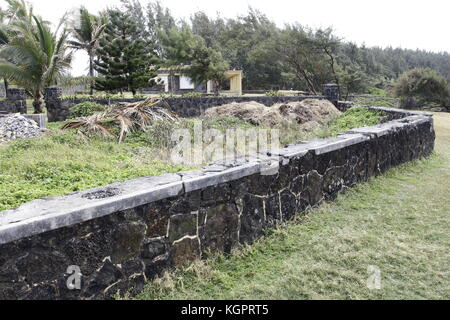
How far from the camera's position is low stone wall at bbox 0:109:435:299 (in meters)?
2.38

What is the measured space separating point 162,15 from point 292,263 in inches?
1947

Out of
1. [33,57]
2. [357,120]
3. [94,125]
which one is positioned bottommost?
[357,120]

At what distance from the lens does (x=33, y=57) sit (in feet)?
42.7

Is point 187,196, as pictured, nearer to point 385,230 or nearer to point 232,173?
point 232,173

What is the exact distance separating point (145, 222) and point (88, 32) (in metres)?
19.8

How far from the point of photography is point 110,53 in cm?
1991

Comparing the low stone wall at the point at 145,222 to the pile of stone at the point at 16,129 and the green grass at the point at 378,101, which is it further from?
the green grass at the point at 378,101

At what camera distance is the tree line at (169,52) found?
13.5 metres

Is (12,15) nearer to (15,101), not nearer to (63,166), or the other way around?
(15,101)

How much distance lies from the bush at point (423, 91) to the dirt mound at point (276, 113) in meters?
14.8

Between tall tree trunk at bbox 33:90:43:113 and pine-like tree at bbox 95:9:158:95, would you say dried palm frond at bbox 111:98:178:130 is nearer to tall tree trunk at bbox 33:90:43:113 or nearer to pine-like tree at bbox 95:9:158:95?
tall tree trunk at bbox 33:90:43:113

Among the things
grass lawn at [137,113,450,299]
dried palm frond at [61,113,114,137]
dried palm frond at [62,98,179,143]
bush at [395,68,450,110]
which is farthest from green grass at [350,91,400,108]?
grass lawn at [137,113,450,299]

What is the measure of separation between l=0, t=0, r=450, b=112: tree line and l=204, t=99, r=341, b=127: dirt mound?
6497 mm

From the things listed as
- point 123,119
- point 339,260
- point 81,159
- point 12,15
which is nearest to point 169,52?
point 12,15
